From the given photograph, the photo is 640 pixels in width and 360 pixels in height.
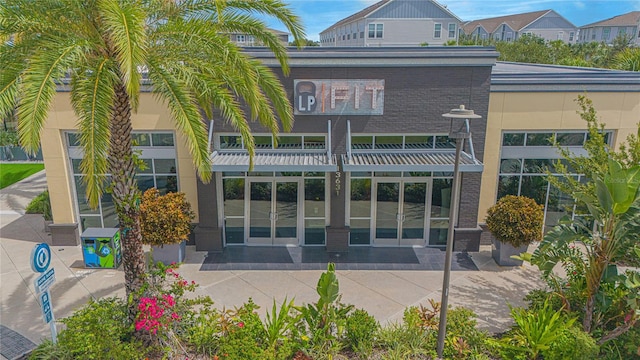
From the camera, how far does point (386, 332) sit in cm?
927

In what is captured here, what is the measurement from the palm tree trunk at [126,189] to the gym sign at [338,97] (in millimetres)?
6413

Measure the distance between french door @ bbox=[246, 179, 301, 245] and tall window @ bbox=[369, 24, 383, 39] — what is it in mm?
50907

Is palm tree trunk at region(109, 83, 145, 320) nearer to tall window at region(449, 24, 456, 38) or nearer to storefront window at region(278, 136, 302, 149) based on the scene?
storefront window at region(278, 136, 302, 149)

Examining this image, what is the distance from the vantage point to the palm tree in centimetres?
636

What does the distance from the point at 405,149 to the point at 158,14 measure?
8900 millimetres

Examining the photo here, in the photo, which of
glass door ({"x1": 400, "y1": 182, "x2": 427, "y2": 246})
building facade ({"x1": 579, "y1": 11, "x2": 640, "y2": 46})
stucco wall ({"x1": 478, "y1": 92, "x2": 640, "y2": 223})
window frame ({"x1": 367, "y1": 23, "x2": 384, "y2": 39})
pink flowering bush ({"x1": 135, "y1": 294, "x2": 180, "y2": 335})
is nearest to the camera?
pink flowering bush ({"x1": 135, "y1": 294, "x2": 180, "y2": 335})

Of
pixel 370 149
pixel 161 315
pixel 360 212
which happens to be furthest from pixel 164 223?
pixel 370 149

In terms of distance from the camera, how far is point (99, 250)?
1320 centimetres

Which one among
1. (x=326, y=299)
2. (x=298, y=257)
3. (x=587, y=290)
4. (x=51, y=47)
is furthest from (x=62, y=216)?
(x=587, y=290)

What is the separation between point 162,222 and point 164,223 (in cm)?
7

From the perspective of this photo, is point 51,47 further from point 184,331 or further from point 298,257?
point 298,257

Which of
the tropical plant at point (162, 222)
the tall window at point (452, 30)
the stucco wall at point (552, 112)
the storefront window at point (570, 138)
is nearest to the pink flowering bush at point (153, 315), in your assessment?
the tropical plant at point (162, 222)

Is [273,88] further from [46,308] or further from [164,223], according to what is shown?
[46,308]

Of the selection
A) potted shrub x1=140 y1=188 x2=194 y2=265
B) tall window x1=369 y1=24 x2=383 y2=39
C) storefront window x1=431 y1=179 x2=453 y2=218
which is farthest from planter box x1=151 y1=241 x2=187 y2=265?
tall window x1=369 y1=24 x2=383 y2=39
